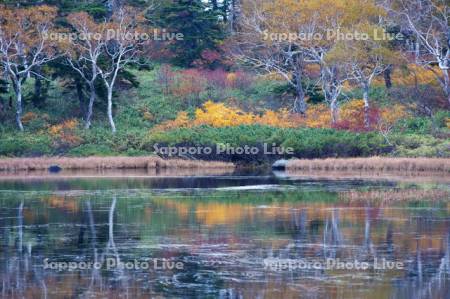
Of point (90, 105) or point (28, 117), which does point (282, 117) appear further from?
point (28, 117)

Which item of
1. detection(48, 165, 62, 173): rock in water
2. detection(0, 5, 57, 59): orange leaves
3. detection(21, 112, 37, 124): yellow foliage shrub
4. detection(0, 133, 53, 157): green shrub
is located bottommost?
detection(48, 165, 62, 173): rock in water

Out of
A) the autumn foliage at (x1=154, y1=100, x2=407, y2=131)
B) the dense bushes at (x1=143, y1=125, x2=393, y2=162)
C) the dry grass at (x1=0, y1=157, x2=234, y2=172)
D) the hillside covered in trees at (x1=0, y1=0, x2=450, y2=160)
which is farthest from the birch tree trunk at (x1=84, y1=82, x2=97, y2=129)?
the dry grass at (x1=0, y1=157, x2=234, y2=172)

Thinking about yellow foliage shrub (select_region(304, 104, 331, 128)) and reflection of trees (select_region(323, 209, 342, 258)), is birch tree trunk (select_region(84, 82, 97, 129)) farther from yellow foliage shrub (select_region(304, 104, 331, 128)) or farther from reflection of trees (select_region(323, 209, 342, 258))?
reflection of trees (select_region(323, 209, 342, 258))

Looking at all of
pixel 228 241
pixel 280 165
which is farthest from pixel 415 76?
pixel 228 241

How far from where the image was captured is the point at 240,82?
66875 millimetres

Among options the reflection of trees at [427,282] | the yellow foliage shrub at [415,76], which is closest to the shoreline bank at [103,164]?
the yellow foliage shrub at [415,76]

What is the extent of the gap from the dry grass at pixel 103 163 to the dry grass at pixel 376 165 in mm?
4912

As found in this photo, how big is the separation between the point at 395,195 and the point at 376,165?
41.4 feet

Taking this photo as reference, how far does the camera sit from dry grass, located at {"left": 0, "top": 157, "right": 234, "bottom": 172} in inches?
2050

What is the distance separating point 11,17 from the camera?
54969 mm

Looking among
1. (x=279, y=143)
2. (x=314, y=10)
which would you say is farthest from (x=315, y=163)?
(x=314, y=10)

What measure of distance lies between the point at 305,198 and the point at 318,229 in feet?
28.4

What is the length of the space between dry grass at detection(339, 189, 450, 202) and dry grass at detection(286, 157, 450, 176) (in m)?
8.99

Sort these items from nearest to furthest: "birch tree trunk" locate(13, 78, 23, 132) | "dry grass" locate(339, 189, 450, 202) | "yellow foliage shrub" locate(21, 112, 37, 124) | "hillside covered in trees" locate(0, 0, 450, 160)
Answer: "dry grass" locate(339, 189, 450, 202) < "hillside covered in trees" locate(0, 0, 450, 160) < "birch tree trunk" locate(13, 78, 23, 132) < "yellow foliage shrub" locate(21, 112, 37, 124)
